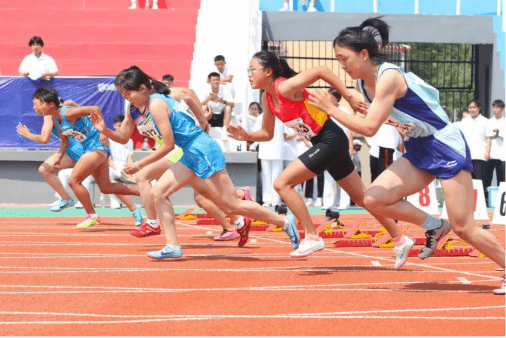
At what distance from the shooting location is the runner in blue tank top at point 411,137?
19.7ft

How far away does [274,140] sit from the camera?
54.9 ft

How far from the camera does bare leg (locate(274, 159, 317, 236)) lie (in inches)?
304

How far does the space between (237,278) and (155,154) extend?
163 cm

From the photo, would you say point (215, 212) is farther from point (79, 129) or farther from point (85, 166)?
point (79, 129)

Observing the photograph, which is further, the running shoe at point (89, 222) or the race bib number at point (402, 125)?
the running shoe at point (89, 222)

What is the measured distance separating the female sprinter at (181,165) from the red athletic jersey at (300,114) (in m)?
0.97

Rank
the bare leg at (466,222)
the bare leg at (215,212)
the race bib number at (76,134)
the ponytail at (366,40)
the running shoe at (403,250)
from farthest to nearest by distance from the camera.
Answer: the race bib number at (76,134) → the bare leg at (215,212) → the running shoe at (403,250) → the ponytail at (366,40) → the bare leg at (466,222)

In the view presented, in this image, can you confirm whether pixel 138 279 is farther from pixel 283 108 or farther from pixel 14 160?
pixel 14 160

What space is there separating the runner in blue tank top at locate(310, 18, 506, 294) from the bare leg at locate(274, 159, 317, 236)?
127 centimetres

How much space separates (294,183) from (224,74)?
11003mm

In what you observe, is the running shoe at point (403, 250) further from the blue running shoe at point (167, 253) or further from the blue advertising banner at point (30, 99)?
the blue advertising banner at point (30, 99)

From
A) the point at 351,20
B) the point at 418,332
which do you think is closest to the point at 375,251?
the point at 418,332

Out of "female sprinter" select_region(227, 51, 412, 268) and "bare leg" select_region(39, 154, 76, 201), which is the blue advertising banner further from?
"female sprinter" select_region(227, 51, 412, 268)

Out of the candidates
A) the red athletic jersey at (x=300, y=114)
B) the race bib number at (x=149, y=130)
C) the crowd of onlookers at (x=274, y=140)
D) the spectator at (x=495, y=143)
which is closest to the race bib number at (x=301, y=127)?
the red athletic jersey at (x=300, y=114)
